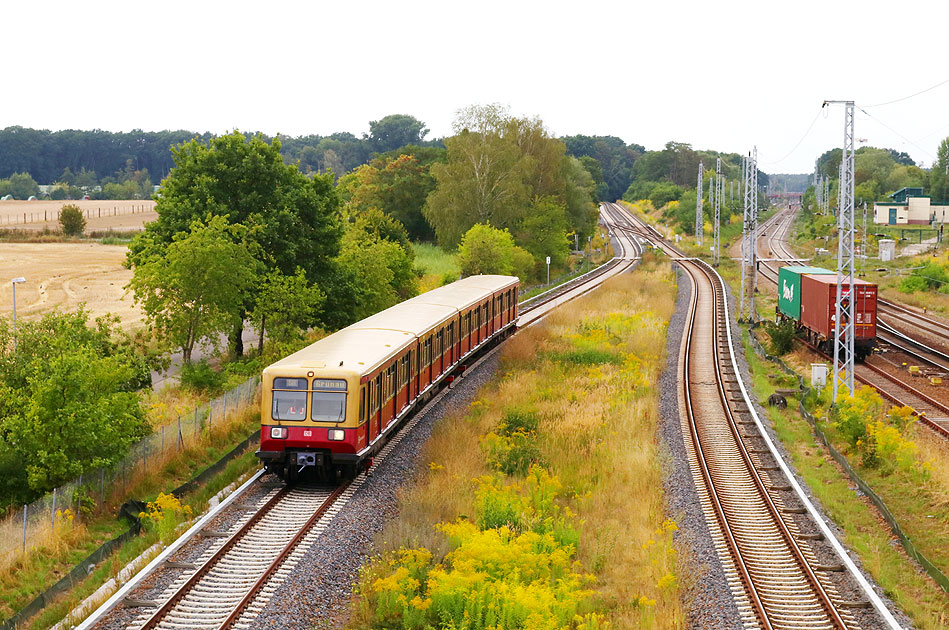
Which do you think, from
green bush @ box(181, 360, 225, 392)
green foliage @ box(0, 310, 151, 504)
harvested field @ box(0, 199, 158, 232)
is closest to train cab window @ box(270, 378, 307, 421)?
green foliage @ box(0, 310, 151, 504)

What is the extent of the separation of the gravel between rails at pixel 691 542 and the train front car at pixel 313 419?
262 inches

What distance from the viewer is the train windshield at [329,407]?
59.6ft

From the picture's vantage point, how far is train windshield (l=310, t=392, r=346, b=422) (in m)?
18.2

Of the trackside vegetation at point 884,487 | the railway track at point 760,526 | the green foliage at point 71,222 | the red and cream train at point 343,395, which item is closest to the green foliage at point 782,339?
the railway track at point 760,526

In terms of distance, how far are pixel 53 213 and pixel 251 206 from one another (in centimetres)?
9959

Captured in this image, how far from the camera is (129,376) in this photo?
1944 centimetres

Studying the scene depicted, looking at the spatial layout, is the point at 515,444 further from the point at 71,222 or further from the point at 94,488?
the point at 71,222

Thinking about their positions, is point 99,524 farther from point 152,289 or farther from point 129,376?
point 152,289

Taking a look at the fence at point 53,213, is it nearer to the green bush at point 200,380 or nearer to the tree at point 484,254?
the tree at point 484,254

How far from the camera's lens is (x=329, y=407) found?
59.9ft

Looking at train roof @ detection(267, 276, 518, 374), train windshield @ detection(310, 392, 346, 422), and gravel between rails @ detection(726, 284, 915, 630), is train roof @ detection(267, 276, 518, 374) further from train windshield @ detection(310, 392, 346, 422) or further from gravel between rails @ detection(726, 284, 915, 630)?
gravel between rails @ detection(726, 284, 915, 630)

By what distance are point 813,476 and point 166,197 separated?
2406 centimetres

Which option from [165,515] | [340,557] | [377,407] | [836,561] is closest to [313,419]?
[377,407]

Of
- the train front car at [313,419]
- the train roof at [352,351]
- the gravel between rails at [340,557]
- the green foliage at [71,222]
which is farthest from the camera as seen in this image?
the green foliage at [71,222]
